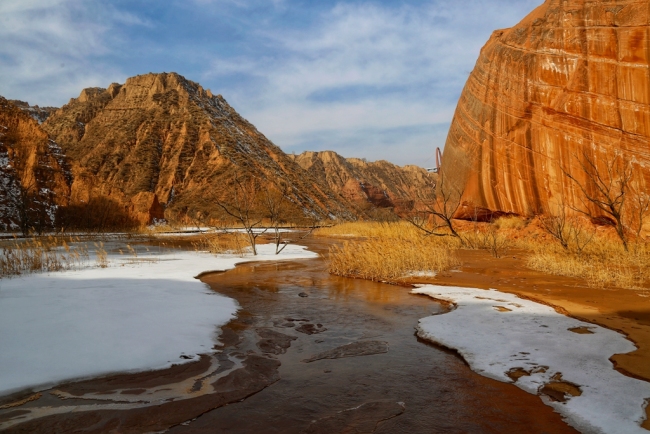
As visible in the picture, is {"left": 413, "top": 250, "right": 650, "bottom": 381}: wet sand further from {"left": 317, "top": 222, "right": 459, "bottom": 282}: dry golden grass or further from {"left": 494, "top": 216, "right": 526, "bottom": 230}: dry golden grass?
{"left": 494, "top": 216, "right": 526, "bottom": 230}: dry golden grass

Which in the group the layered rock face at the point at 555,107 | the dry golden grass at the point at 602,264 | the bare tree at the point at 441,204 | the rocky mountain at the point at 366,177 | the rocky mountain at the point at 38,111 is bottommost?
the dry golden grass at the point at 602,264

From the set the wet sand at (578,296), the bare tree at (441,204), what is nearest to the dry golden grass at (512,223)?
the bare tree at (441,204)

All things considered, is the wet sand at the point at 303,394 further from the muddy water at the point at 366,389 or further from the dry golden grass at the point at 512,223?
the dry golden grass at the point at 512,223

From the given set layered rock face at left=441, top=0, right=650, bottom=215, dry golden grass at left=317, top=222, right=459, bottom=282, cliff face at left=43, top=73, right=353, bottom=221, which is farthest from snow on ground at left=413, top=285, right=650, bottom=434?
cliff face at left=43, top=73, right=353, bottom=221

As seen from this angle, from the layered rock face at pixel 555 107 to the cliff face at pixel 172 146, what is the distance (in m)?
35.6

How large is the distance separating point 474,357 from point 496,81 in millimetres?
15761

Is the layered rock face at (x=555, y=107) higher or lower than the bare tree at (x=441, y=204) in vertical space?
higher

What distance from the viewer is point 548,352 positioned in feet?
14.4

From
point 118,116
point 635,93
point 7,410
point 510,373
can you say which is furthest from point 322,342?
point 118,116

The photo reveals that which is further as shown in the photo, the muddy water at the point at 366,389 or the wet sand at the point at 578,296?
the wet sand at the point at 578,296

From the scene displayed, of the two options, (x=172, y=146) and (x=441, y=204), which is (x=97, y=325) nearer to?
(x=441, y=204)

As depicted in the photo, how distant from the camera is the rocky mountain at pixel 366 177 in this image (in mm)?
96188

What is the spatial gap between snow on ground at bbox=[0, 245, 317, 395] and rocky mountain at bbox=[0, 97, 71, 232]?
2315 cm

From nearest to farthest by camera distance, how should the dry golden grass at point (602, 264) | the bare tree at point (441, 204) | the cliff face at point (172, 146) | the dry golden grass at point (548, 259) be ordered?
the dry golden grass at point (602, 264), the dry golden grass at point (548, 259), the bare tree at point (441, 204), the cliff face at point (172, 146)
